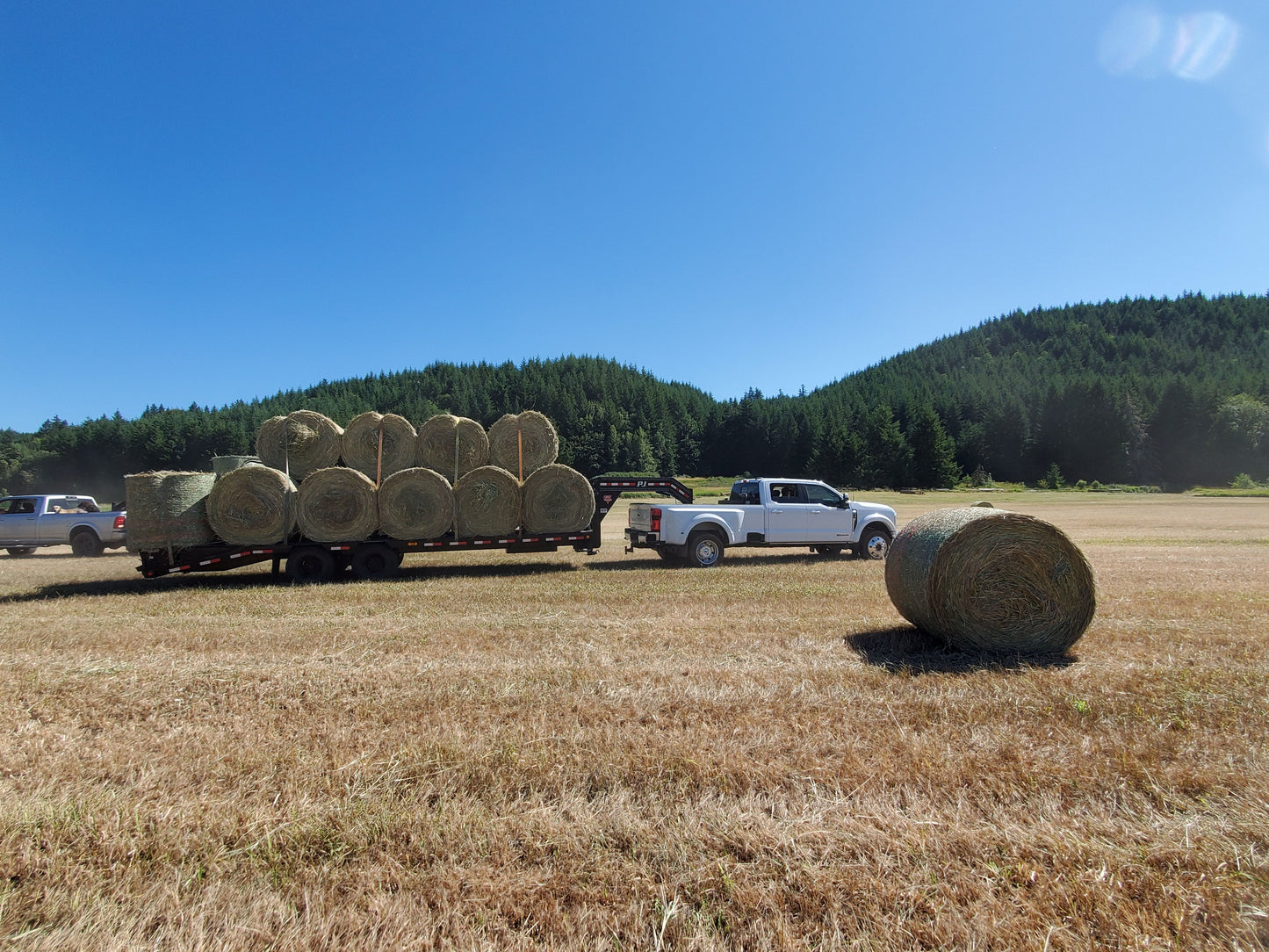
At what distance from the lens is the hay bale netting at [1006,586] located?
6.50 metres

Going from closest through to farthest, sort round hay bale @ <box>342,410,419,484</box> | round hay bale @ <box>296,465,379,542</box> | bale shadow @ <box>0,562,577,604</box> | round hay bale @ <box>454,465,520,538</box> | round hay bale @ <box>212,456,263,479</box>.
A: bale shadow @ <box>0,562,577,604</box> < round hay bale @ <box>296,465,379,542</box> < round hay bale @ <box>212,456,263,479</box> < round hay bale @ <box>454,465,520,538</box> < round hay bale @ <box>342,410,419,484</box>

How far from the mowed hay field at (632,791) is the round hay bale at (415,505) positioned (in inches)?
198

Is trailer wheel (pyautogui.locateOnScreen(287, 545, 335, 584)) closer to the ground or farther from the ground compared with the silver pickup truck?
closer to the ground

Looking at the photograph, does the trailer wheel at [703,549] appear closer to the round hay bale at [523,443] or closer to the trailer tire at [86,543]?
the round hay bale at [523,443]

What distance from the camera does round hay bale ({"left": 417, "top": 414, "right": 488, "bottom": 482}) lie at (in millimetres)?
13242

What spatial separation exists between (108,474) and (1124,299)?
231m

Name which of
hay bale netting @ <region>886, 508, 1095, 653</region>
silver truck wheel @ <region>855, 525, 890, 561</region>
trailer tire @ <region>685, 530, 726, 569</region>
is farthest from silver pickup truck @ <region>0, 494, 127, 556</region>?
hay bale netting @ <region>886, 508, 1095, 653</region>

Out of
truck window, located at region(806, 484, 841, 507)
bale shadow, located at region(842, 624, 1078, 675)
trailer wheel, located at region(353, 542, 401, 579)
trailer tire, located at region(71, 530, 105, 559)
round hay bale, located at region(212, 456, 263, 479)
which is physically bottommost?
bale shadow, located at region(842, 624, 1078, 675)

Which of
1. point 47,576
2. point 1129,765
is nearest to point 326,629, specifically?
point 1129,765

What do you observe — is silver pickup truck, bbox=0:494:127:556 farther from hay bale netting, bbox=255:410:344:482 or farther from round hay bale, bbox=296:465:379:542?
round hay bale, bbox=296:465:379:542

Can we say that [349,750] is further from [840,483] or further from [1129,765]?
[840,483]

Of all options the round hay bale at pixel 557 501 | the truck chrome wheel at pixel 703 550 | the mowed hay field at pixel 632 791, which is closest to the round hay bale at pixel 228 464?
the round hay bale at pixel 557 501

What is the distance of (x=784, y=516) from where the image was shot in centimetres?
1480

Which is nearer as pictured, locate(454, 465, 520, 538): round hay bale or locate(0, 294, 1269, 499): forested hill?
locate(454, 465, 520, 538): round hay bale
